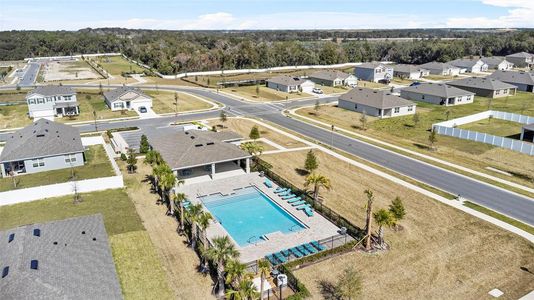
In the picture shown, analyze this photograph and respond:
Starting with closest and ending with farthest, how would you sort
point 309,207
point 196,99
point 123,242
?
point 123,242, point 309,207, point 196,99

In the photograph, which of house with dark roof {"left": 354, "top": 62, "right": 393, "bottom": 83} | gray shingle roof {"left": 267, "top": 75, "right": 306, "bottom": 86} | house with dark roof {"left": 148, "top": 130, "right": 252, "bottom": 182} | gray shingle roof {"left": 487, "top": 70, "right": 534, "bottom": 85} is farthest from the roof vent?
gray shingle roof {"left": 487, "top": 70, "right": 534, "bottom": 85}

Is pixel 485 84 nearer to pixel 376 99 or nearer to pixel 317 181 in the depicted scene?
pixel 376 99

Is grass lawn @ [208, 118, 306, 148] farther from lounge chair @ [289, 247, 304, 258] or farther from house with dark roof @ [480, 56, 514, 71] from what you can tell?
house with dark roof @ [480, 56, 514, 71]

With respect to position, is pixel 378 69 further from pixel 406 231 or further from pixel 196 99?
pixel 406 231

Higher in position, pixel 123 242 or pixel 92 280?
pixel 92 280

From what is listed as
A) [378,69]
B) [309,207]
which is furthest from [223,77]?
[309,207]

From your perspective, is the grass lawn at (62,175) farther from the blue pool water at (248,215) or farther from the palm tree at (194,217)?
the palm tree at (194,217)
